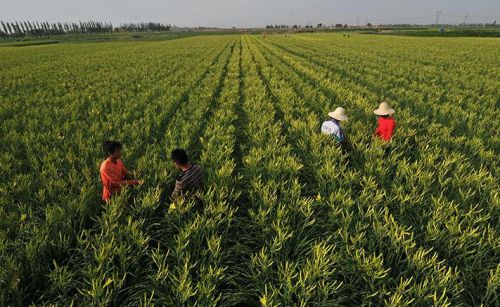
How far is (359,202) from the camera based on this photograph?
4.31 metres

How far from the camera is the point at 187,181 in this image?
4.31m

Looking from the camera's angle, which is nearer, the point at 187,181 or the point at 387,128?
the point at 187,181

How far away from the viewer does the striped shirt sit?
168 inches

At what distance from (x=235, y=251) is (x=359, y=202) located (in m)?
1.82

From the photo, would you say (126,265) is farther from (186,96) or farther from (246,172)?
(186,96)

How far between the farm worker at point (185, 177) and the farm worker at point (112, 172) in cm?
55

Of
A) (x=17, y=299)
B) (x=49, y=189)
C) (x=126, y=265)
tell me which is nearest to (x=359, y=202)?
(x=126, y=265)

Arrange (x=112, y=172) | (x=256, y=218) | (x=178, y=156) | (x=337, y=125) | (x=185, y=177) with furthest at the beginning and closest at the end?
(x=337, y=125) < (x=112, y=172) < (x=185, y=177) < (x=178, y=156) < (x=256, y=218)

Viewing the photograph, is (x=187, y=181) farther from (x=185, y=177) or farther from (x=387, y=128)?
(x=387, y=128)

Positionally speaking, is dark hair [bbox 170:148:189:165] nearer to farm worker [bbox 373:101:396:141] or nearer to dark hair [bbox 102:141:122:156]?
dark hair [bbox 102:141:122:156]

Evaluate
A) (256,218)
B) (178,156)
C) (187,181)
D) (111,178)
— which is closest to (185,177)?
(187,181)

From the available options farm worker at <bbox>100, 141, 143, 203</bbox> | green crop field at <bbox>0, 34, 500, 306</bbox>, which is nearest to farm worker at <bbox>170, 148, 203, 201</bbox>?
green crop field at <bbox>0, 34, 500, 306</bbox>

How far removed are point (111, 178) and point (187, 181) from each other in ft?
3.49

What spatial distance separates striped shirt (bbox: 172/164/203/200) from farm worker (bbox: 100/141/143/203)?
54 centimetres
